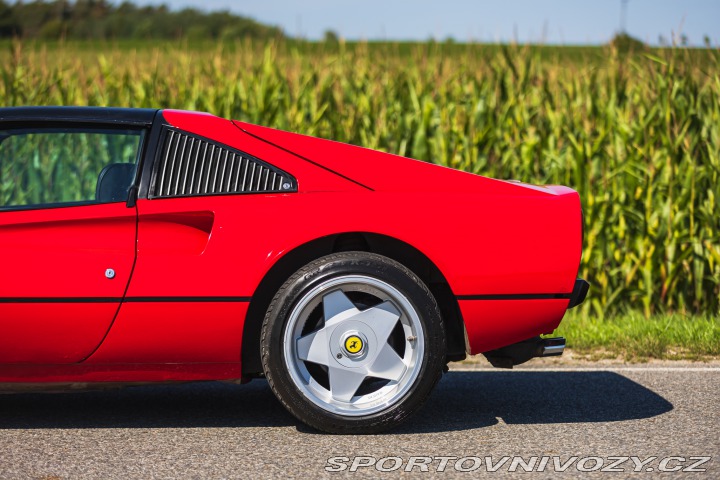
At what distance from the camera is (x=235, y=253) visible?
13.4ft

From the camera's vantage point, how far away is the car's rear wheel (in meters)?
4.09

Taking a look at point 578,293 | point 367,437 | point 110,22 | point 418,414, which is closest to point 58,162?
point 418,414

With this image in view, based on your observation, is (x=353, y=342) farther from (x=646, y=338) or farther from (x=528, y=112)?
(x=528, y=112)

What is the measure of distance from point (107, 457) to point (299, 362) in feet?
2.84

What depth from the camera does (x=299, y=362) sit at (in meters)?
4.15

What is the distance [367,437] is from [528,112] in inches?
190

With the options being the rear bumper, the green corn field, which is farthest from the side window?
the rear bumper

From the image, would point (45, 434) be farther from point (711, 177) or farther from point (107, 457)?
point (711, 177)

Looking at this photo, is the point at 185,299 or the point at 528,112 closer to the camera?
the point at 185,299

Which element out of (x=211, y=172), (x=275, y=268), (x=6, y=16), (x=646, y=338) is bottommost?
(x=646, y=338)

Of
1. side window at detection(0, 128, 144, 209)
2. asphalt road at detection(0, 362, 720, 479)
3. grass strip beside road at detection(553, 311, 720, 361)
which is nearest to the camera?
asphalt road at detection(0, 362, 720, 479)

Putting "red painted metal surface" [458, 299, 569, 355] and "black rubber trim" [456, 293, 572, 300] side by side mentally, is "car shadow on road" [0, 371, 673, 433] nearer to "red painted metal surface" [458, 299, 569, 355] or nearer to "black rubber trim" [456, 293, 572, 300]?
"red painted metal surface" [458, 299, 569, 355]

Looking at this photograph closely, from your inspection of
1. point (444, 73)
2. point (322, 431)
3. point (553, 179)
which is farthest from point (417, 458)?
point (444, 73)

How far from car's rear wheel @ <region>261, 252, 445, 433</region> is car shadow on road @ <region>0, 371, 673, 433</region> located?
22 cm
